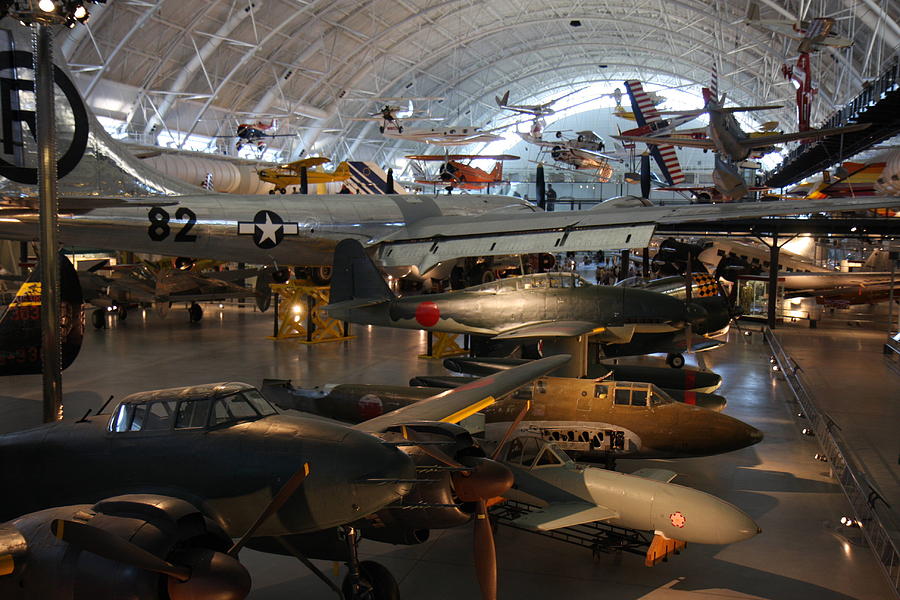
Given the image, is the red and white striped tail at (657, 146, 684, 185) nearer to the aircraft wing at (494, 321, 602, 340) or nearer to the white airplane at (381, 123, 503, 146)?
the white airplane at (381, 123, 503, 146)

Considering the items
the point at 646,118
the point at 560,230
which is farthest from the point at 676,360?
the point at 646,118

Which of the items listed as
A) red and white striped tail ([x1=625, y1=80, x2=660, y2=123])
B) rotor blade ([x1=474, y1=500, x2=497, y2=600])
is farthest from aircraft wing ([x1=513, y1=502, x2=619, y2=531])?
red and white striped tail ([x1=625, y1=80, x2=660, y2=123])

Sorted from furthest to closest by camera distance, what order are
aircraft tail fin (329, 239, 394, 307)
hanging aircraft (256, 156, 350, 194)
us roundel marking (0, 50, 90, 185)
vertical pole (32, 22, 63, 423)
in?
hanging aircraft (256, 156, 350, 194), aircraft tail fin (329, 239, 394, 307), us roundel marking (0, 50, 90, 185), vertical pole (32, 22, 63, 423)

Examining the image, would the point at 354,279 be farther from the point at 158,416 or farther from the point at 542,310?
the point at 158,416

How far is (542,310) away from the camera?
13180 mm

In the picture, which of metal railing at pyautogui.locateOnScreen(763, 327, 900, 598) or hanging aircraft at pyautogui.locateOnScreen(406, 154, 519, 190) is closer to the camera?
metal railing at pyautogui.locateOnScreen(763, 327, 900, 598)

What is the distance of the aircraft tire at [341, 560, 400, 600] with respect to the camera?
5531 mm

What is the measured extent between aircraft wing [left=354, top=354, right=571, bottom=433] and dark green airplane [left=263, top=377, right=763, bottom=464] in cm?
59

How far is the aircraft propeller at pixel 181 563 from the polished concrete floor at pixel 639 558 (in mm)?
2436

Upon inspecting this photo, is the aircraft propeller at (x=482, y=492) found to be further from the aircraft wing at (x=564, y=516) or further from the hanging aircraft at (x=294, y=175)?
the hanging aircraft at (x=294, y=175)

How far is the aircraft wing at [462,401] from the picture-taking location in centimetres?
722

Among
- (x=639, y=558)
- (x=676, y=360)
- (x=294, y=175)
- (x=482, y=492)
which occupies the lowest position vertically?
(x=639, y=558)

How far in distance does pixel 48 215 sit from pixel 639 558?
283 inches

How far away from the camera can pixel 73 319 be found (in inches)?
451
